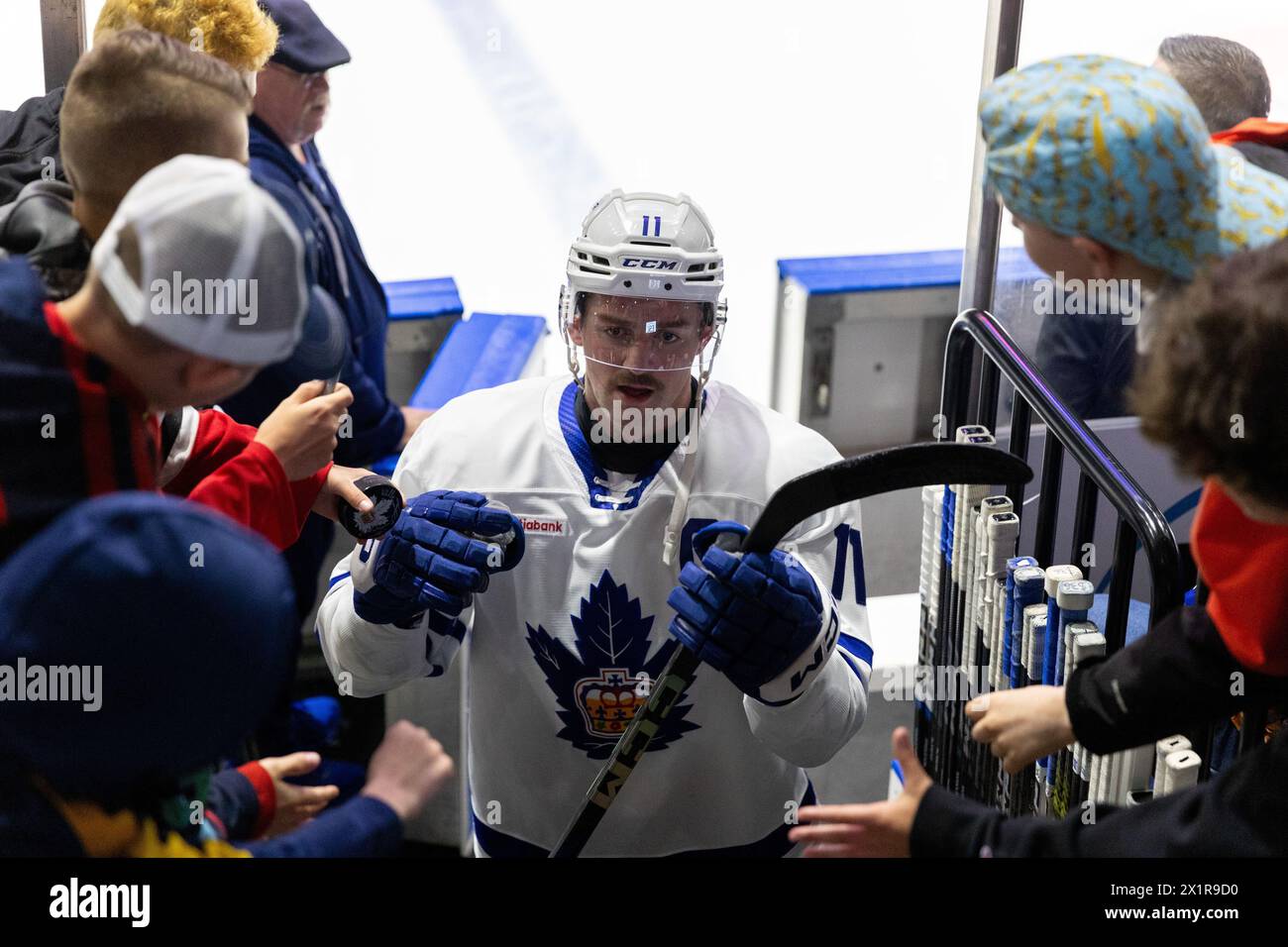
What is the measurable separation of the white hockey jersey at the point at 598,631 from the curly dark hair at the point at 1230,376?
648 millimetres

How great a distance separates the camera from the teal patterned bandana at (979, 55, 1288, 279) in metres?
1.17

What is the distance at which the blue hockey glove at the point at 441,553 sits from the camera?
1.52 metres

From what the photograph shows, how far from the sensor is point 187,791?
43.9 inches

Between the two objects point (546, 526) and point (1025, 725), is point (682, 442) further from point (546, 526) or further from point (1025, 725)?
point (1025, 725)

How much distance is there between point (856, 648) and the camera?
1.77m

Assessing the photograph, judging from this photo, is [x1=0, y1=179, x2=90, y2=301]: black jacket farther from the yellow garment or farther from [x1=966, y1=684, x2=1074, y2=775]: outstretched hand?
[x1=966, y1=684, x2=1074, y2=775]: outstretched hand

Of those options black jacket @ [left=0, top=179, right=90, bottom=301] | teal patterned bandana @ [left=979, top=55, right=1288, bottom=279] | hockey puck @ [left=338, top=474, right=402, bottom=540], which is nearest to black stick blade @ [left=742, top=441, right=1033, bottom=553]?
teal patterned bandana @ [left=979, top=55, right=1288, bottom=279]

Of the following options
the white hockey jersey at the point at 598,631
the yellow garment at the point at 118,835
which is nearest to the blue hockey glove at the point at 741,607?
Result: the white hockey jersey at the point at 598,631

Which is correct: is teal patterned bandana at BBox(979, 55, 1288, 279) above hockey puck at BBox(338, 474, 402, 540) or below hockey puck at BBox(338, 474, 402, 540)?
above

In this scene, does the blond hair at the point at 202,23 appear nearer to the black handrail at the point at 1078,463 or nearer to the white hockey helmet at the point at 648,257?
the white hockey helmet at the point at 648,257

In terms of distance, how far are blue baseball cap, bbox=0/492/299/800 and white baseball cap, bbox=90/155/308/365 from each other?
0.45 ft

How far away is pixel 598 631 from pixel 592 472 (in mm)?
207

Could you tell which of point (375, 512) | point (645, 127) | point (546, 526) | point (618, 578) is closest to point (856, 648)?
point (618, 578)
